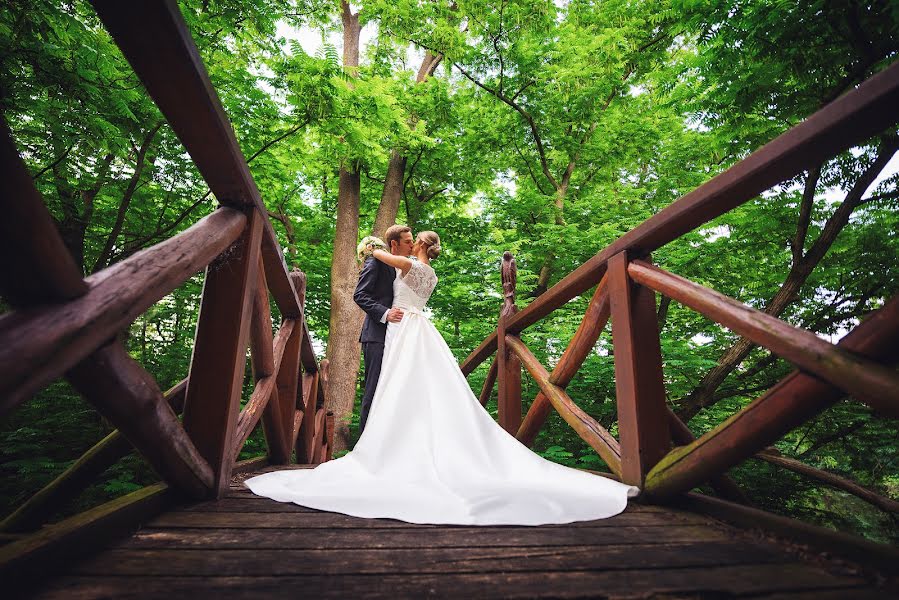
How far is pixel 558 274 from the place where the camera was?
28.7ft

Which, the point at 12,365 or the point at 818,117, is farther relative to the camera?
the point at 818,117

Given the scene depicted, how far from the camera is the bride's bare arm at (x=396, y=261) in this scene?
3.92 m

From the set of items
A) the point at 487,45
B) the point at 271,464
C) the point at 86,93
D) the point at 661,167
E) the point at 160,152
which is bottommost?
the point at 271,464

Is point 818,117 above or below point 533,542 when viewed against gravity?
above

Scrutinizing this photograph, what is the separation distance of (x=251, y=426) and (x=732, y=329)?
6.65ft

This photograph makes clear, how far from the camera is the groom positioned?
384 centimetres

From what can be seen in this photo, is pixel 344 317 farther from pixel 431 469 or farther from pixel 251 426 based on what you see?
pixel 251 426

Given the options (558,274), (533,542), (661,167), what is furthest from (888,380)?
(661,167)

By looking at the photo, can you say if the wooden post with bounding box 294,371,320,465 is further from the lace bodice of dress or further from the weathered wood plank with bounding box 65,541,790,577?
the weathered wood plank with bounding box 65,541,790,577

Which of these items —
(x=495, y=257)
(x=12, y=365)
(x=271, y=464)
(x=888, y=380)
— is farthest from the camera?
(x=495, y=257)

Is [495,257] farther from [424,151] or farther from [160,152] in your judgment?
[160,152]

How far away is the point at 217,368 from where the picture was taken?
5.25 feet

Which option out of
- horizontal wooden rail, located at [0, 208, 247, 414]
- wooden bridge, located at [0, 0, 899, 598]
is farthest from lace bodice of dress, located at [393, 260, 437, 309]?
horizontal wooden rail, located at [0, 208, 247, 414]

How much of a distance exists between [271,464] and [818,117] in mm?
3176
